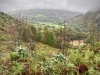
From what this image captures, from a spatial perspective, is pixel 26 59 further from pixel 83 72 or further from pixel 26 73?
pixel 83 72

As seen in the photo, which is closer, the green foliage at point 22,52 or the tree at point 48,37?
the green foliage at point 22,52

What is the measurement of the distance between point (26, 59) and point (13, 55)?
93cm

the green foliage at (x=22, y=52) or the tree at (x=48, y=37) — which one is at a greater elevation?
the green foliage at (x=22, y=52)

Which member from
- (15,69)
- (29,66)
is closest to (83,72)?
(29,66)

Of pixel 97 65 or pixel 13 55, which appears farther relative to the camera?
pixel 13 55

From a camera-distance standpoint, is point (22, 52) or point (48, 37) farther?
point (48, 37)

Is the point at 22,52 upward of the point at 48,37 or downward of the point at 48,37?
upward

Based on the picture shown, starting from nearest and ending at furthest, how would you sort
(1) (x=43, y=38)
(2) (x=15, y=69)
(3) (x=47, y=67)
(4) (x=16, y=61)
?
(3) (x=47, y=67) → (2) (x=15, y=69) → (4) (x=16, y=61) → (1) (x=43, y=38)

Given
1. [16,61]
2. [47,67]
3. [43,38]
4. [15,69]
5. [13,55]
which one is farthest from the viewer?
[43,38]

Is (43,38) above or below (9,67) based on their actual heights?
below

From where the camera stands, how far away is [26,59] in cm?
1051

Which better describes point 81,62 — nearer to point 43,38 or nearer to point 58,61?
point 58,61

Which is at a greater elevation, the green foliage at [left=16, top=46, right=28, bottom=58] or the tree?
the green foliage at [left=16, top=46, right=28, bottom=58]

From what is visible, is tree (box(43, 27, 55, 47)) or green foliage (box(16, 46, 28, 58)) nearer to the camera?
green foliage (box(16, 46, 28, 58))
